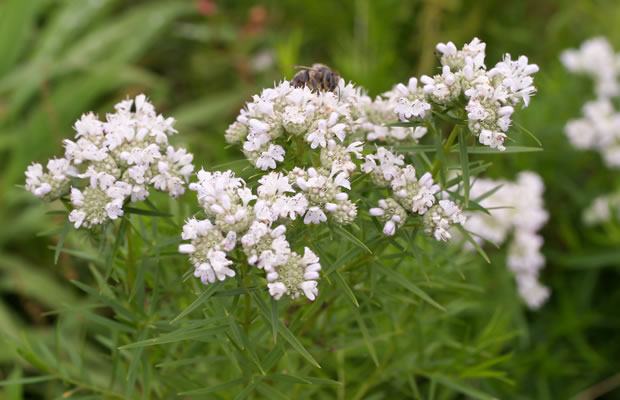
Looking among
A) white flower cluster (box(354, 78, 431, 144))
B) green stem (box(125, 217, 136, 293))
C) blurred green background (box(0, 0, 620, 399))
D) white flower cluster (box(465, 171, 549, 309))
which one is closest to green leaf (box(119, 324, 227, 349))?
green stem (box(125, 217, 136, 293))

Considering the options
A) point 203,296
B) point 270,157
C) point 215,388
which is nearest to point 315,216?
point 270,157

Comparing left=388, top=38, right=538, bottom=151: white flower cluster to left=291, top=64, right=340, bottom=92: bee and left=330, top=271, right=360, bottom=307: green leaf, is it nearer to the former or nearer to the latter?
left=291, top=64, right=340, bottom=92: bee

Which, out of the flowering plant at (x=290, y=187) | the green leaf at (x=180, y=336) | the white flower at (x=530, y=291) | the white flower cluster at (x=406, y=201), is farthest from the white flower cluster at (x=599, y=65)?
the green leaf at (x=180, y=336)

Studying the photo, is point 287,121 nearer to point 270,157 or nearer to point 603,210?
point 270,157

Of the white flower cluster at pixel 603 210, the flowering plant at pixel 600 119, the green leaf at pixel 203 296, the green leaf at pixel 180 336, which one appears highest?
the flowering plant at pixel 600 119

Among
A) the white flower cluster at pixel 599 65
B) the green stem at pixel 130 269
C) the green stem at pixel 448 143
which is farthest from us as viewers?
the white flower cluster at pixel 599 65

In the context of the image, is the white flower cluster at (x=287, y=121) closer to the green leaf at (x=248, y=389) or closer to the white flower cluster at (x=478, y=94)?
the white flower cluster at (x=478, y=94)

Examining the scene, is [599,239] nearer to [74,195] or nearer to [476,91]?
[476,91]
